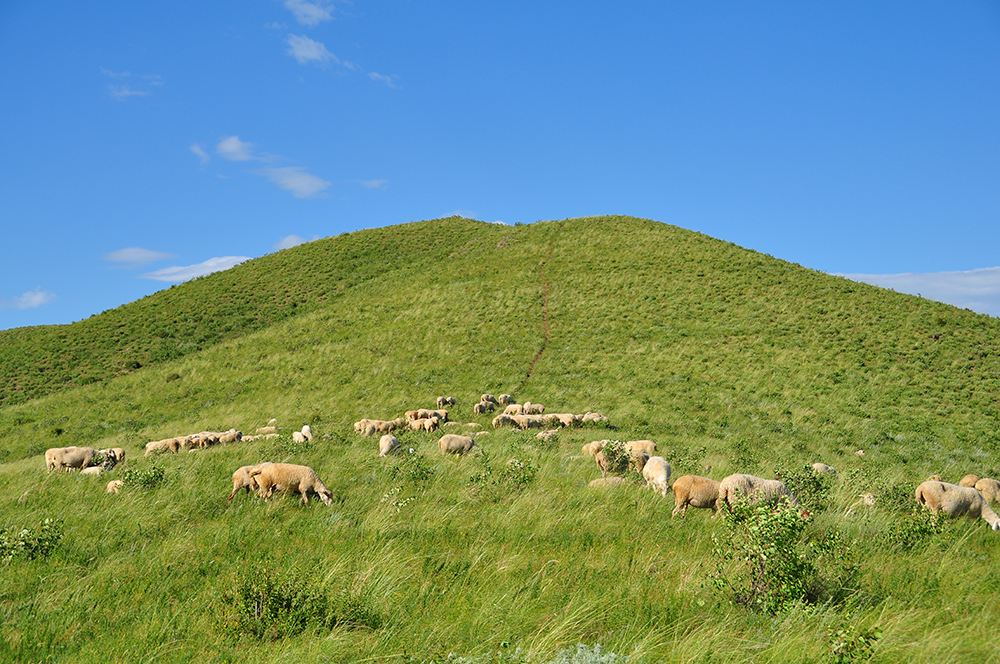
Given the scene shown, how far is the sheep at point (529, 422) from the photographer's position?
71.7 ft

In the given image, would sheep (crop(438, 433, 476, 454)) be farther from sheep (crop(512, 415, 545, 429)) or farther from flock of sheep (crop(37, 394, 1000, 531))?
sheep (crop(512, 415, 545, 429))

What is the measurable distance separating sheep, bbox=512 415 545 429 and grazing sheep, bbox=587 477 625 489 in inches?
436

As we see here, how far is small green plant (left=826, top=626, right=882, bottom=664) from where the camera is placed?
4098 millimetres

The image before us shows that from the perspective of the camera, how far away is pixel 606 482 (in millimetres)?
10328

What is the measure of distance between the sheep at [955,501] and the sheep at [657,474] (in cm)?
448

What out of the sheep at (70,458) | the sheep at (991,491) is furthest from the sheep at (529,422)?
the sheep at (70,458)

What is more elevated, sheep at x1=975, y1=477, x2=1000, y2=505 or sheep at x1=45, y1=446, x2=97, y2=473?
sheep at x1=45, y1=446, x2=97, y2=473

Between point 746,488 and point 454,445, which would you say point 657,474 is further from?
point 454,445

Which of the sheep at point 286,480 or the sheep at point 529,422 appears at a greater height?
the sheep at point 286,480

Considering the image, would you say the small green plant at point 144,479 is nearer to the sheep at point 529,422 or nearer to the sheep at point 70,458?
the sheep at point 70,458

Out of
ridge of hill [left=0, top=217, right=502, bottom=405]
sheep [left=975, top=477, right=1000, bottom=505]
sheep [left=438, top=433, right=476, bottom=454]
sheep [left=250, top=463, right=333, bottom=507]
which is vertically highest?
ridge of hill [left=0, top=217, right=502, bottom=405]

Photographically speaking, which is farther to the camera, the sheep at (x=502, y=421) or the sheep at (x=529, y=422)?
the sheep at (x=502, y=421)

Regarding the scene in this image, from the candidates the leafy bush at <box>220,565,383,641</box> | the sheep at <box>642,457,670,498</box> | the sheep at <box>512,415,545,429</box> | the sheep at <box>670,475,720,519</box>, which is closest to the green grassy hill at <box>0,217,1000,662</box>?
the leafy bush at <box>220,565,383,641</box>

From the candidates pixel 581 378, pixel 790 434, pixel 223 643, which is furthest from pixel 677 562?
pixel 581 378
